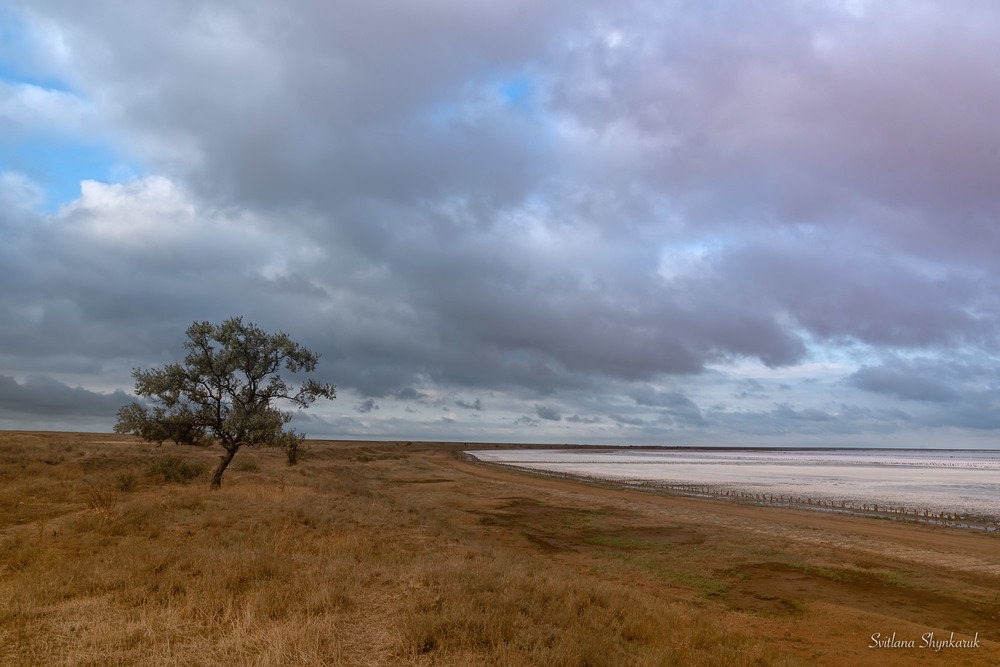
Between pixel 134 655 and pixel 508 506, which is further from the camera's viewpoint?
pixel 508 506

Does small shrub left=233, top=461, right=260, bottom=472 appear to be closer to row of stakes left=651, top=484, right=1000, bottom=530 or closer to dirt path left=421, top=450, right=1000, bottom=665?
dirt path left=421, top=450, right=1000, bottom=665

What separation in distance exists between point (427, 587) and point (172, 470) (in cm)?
2600

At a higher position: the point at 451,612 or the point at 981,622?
the point at 451,612

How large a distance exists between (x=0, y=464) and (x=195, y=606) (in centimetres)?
2750

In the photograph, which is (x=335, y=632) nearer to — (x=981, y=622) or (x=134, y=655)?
(x=134, y=655)

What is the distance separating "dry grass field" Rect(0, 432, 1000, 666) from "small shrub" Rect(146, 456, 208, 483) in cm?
169

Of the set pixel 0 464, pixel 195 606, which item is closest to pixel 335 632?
pixel 195 606

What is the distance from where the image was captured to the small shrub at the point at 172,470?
98.3 ft

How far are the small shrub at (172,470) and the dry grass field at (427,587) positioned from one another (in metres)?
1.69

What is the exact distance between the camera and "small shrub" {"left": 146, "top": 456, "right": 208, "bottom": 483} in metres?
30.0

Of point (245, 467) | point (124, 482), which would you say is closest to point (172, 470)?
point (124, 482)

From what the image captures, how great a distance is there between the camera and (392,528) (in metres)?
19.5

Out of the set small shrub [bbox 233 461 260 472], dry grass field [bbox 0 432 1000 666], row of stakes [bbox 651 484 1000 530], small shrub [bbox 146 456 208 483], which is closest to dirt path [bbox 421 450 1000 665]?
dry grass field [bbox 0 432 1000 666]

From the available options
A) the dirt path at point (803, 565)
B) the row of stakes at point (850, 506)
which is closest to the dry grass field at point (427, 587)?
the dirt path at point (803, 565)
